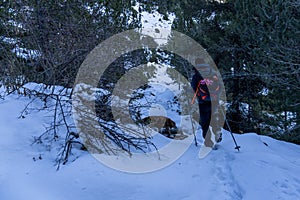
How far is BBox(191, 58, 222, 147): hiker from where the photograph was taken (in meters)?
5.53

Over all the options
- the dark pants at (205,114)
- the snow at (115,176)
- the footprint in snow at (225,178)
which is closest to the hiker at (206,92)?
the dark pants at (205,114)

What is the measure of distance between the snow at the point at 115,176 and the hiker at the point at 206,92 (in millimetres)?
902

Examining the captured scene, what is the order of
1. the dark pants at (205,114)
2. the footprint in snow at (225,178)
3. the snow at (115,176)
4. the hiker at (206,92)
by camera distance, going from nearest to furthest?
the snow at (115,176) → the footprint in snow at (225,178) → the hiker at (206,92) → the dark pants at (205,114)

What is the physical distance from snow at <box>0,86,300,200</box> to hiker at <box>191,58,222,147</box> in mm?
902

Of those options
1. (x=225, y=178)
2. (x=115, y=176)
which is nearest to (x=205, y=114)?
(x=225, y=178)

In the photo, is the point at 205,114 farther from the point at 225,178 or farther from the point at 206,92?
the point at 225,178

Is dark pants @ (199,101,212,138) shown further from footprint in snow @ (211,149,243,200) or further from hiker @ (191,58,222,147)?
footprint in snow @ (211,149,243,200)

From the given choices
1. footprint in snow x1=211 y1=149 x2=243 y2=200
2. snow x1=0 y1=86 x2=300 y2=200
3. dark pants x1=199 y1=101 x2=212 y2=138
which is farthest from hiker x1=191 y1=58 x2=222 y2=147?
snow x1=0 y1=86 x2=300 y2=200

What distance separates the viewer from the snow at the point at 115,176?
10.5 feet

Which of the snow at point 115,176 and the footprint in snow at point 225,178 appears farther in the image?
the footprint in snow at point 225,178

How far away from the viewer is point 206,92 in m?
5.57

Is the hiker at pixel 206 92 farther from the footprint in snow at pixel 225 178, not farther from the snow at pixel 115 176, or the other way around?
the snow at pixel 115 176

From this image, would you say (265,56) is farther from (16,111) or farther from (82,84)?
(16,111)

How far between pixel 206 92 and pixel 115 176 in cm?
277
